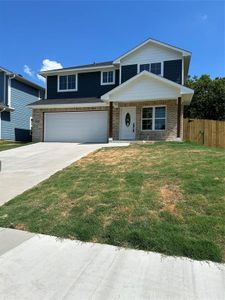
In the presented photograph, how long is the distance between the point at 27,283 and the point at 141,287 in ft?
4.43

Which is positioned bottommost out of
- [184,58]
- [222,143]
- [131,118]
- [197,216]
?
[197,216]

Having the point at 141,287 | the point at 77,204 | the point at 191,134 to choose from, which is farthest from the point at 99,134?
the point at 141,287

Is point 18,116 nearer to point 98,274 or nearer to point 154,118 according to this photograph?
point 154,118

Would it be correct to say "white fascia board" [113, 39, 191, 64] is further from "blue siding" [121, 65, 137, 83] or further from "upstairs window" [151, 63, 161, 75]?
"upstairs window" [151, 63, 161, 75]

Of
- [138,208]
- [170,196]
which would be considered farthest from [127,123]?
[138,208]

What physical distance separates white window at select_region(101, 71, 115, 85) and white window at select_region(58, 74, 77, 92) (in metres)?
2.25

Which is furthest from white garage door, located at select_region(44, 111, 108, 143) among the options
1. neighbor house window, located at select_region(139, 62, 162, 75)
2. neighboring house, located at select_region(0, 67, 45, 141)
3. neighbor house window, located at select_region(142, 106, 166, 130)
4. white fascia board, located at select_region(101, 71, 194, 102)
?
neighbor house window, located at select_region(139, 62, 162, 75)

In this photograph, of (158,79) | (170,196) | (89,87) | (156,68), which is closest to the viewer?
(170,196)

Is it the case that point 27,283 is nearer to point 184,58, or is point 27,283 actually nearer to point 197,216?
point 197,216

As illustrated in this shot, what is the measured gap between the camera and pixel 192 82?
32594 mm

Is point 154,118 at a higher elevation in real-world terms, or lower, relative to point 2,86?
lower

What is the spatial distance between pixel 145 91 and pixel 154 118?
1848 millimetres

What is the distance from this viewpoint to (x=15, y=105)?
24.0 metres

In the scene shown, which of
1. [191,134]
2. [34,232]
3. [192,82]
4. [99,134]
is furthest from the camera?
[192,82]
